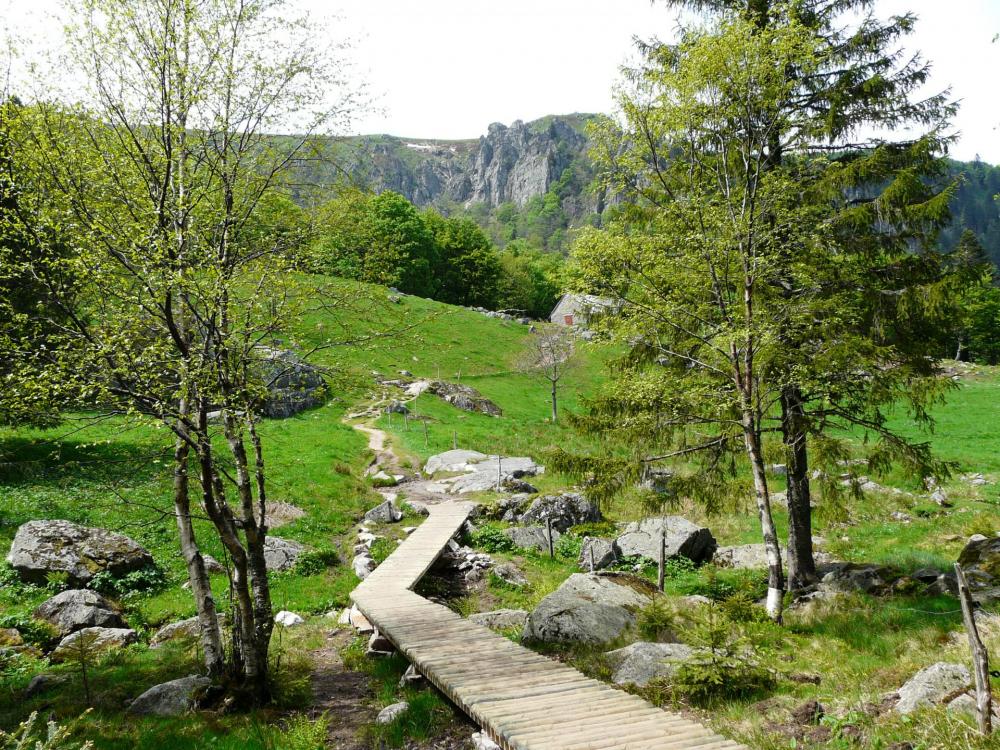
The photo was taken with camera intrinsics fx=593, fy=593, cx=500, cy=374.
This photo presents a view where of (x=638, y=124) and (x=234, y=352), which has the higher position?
(x=638, y=124)

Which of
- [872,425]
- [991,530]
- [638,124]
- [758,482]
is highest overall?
[638,124]

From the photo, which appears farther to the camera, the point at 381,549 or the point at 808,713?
the point at 381,549

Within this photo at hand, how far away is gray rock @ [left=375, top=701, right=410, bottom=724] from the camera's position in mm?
8867

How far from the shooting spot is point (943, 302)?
1158 cm

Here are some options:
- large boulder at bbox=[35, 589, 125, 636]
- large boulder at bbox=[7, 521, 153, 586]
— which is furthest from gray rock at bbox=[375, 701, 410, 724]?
large boulder at bbox=[7, 521, 153, 586]

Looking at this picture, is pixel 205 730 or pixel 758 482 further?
pixel 758 482

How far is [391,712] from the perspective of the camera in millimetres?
9070

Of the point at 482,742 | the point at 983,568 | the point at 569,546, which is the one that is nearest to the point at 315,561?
the point at 569,546

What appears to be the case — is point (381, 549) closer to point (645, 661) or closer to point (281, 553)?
point (281, 553)

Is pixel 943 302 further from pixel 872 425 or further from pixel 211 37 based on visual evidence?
pixel 211 37

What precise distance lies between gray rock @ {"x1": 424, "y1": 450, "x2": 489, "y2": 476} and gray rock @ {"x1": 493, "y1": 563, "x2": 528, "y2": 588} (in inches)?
422

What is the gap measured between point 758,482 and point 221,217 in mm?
10500

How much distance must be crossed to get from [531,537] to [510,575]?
269 centimetres

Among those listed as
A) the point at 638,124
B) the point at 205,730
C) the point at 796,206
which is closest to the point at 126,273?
the point at 205,730
